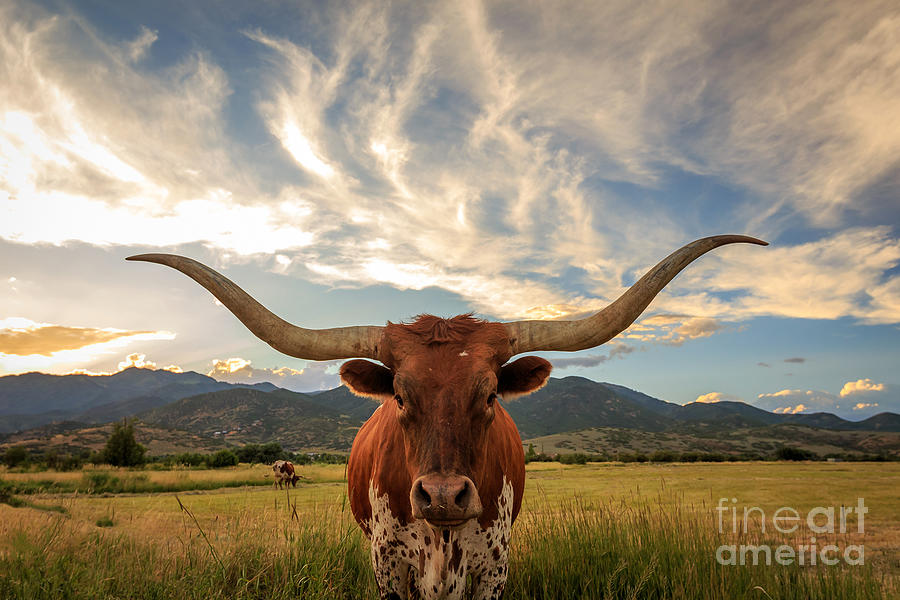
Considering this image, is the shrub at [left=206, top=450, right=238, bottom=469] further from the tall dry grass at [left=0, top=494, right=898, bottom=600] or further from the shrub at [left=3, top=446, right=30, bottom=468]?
the tall dry grass at [left=0, top=494, right=898, bottom=600]

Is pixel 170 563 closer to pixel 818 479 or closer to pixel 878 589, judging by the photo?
pixel 878 589

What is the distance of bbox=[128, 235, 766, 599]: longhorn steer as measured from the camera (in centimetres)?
303

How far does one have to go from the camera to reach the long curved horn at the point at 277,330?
358 cm

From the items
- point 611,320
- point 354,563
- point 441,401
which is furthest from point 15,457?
point 611,320

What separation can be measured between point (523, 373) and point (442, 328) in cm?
81

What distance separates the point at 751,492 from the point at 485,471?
20367 mm

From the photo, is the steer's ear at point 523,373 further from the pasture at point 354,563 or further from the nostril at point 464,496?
the pasture at point 354,563

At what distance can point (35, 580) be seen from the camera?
4547 mm

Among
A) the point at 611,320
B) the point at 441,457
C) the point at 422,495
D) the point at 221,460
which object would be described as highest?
the point at 611,320

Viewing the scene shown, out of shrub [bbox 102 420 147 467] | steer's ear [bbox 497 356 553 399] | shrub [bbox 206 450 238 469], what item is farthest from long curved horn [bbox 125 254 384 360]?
shrub [bbox 102 420 147 467]

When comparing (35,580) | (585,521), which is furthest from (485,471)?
(35,580)

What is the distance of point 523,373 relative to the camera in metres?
3.83

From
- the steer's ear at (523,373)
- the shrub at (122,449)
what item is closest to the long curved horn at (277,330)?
the steer's ear at (523,373)

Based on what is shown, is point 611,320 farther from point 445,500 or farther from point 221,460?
point 221,460
